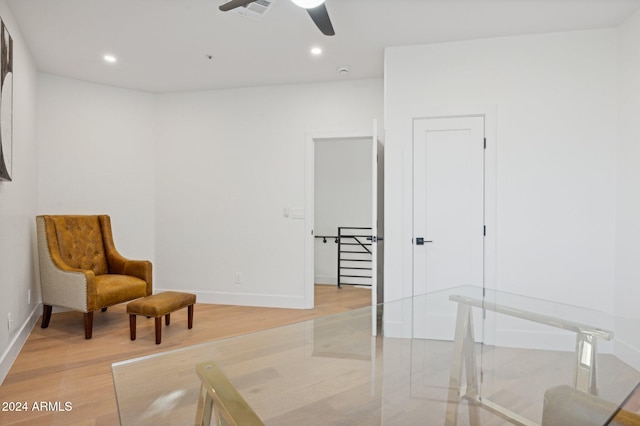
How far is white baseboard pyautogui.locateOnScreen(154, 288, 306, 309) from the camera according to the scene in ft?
14.5

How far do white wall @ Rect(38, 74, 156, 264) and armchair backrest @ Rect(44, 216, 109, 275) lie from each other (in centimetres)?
51

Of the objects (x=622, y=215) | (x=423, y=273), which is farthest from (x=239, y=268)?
(x=622, y=215)

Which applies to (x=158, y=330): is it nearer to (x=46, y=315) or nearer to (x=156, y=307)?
(x=156, y=307)

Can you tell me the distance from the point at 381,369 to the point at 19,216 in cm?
329

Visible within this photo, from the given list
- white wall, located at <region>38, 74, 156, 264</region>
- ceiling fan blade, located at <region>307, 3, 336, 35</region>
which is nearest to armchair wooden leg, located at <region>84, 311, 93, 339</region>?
white wall, located at <region>38, 74, 156, 264</region>

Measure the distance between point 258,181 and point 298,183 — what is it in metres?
0.53

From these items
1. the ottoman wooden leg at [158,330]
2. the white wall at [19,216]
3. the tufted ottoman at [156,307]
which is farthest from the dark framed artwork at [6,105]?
the ottoman wooden leg at [158,330]

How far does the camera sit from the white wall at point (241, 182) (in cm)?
442

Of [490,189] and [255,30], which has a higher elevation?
[255,30]

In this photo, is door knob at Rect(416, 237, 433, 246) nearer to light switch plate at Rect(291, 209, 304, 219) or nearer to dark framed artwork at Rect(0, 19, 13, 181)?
light switch plate at Rect(291, 209, 304, 219)

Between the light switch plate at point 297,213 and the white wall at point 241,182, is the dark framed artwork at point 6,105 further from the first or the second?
the light switch plate at point 297,213

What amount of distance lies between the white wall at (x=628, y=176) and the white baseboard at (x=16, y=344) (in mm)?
4580

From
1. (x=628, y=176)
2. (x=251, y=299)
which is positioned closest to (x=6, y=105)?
(x=251, y=299)

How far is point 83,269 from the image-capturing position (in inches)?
146
